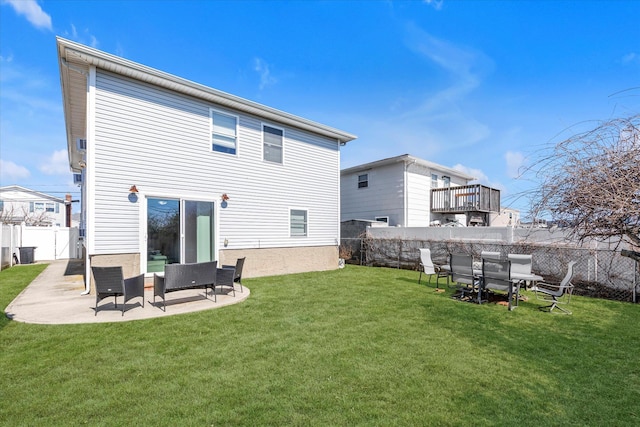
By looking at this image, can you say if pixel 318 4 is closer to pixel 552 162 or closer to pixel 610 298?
pixel 552 162

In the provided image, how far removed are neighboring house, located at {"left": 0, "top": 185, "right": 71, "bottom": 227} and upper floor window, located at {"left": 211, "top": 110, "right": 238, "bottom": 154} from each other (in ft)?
89.5

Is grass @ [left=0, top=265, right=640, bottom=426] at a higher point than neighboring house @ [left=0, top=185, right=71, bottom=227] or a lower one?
lower

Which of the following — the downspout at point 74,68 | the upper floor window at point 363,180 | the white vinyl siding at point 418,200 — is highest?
the downspout at point 74,68

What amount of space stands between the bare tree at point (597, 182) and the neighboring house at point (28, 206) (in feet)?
117

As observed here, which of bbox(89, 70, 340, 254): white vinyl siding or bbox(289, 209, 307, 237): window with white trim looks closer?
bbox(89, 70, 340, 254): white vinyl siding

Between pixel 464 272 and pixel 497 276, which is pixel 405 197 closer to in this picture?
pixel 464 272

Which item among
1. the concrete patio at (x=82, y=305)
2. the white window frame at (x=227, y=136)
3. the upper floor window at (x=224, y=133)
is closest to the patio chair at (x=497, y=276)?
the concrete patio at (x=82, y=305)

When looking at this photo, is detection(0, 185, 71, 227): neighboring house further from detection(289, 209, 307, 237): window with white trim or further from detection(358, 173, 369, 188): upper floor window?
detection(289, 209, 307, 237): window with white trim

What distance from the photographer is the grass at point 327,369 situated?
270 cm

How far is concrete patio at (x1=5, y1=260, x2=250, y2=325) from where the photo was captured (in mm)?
5332

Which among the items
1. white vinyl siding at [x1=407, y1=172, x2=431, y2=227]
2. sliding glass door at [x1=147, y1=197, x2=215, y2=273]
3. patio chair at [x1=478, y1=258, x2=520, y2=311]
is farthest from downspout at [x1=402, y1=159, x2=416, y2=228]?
sliding glass door at [x1=147, y1=197, x2=215, y2=273]

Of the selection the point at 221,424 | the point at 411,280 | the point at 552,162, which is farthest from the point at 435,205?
the point at 221,424

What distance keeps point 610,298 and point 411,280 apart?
16.6 ft

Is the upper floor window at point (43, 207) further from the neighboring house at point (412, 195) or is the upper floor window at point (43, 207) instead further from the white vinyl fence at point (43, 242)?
the neighboring house at point (412, 195)
